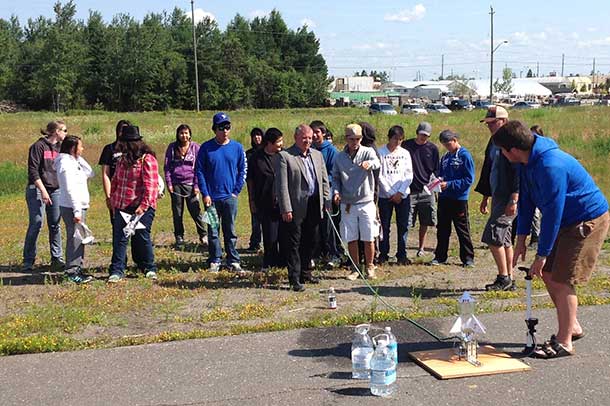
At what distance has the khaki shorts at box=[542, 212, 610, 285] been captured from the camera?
209 inches

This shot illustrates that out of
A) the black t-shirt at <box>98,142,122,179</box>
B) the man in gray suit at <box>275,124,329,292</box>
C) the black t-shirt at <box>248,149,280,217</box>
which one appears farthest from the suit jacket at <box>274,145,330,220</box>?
the black t-shirt at <box>98,142,122,179</box>

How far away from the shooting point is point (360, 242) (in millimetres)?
9062

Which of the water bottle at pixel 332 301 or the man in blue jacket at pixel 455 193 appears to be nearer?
the water bottle at pixel 332 301

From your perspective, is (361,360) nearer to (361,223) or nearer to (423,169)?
(361,223)

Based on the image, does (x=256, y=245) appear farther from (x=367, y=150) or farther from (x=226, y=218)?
(x=367, y=150)

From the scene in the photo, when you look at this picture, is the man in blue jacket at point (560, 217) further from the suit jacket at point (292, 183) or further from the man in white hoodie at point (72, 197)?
the man in white hoodie at point (72, 197)

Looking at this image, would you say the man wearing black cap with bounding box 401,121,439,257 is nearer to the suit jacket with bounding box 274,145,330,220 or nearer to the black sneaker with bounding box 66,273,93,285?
the suit jacket with bounding box 274,145,330,220

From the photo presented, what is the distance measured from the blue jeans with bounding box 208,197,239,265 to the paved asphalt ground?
282 centimetres

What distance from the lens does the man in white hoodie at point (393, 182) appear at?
9.20 metres

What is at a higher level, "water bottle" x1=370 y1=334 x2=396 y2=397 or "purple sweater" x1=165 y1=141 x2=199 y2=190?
"purple sweater" x1=165 y1=141 x2=199 y2=190

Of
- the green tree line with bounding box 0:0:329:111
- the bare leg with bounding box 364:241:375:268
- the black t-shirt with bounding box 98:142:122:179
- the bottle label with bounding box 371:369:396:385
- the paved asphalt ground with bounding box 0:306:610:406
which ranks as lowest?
the paved asphalt ground with bounding box 0:306:610:406

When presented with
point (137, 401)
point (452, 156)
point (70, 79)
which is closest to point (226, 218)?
point (452, 156)

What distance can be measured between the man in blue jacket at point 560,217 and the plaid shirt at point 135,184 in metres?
4.24

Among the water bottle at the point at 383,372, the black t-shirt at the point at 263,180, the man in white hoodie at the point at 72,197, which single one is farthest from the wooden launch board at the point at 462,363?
the man in white hoodie at the point at 72,197
